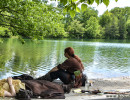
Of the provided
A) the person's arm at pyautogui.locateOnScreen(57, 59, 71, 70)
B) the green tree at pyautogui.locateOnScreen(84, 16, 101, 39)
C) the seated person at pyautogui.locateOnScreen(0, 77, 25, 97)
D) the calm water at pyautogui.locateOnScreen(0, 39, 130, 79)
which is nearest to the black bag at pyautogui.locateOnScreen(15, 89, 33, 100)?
the seated person at pyautogui.locateOnScreen(0, 77, 25, 97)

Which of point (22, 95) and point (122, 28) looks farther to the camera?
point (122, 28)

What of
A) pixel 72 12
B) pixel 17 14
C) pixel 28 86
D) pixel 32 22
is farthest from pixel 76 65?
pixel 17 14

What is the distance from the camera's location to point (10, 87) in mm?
4621

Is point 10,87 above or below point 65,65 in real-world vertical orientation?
below

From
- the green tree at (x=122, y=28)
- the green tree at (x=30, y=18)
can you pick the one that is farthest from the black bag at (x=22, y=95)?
the green tree at (x=122, y=28)

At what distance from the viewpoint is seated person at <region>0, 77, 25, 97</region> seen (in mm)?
4578

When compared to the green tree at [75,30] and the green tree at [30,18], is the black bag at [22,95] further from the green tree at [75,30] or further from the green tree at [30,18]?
the green tree at [75,30]

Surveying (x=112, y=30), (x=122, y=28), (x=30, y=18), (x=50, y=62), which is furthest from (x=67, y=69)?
(x=122, y=28)

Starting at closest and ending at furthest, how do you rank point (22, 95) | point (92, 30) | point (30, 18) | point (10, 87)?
point (22, 95) < point (10, 87) < point (30, 18) < point (92, 30)

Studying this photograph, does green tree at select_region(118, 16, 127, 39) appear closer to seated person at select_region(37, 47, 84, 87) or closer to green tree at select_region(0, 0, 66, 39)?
Result: green tree at select_region(0, 0, 66, 39)

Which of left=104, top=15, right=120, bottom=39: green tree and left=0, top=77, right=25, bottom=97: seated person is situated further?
left=104, top=15, right=120, bottom=39: green tree

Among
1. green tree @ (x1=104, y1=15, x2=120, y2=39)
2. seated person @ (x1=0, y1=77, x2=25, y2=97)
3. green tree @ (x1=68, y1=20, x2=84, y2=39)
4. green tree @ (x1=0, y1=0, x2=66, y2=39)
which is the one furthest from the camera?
green tree @ (x1=104, y1=15, x2=120, y2=39)

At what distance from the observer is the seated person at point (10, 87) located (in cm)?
458

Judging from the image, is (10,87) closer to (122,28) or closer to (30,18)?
(30,18)
